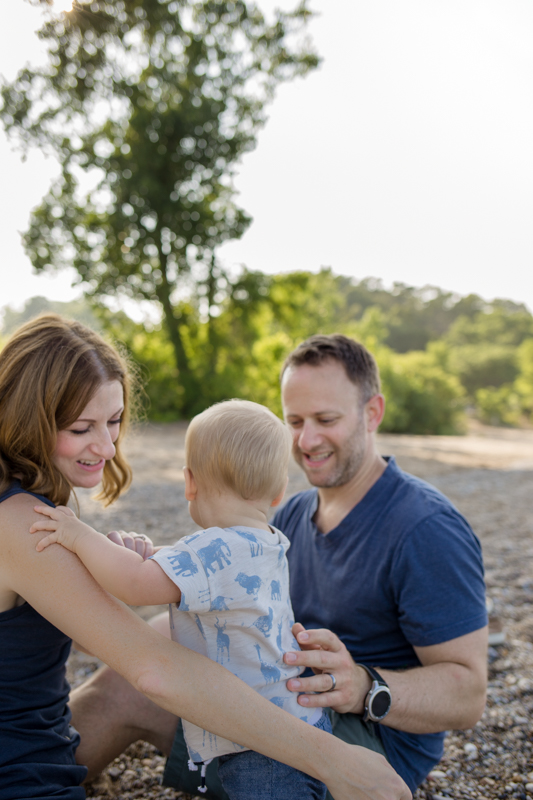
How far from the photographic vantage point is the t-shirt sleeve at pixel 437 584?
79.0 inches

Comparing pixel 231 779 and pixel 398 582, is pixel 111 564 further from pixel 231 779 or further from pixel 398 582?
pixel 398 582

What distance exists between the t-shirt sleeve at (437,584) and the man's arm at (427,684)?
2.2 inches

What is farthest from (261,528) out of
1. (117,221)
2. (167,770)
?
(117,221)

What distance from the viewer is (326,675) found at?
185 centimetres

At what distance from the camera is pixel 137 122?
16516mm

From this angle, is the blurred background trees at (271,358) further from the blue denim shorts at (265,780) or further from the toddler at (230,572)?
the blue denim shorts at (265,780)

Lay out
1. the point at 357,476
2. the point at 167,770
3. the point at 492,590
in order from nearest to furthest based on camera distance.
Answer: the point at 167,770
the point at 357,476
the point at 492,590

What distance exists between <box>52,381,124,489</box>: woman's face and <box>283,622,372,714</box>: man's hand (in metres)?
0.86

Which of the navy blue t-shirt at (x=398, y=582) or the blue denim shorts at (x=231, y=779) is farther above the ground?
the navy blue t-shirt at (x=398, y=582)

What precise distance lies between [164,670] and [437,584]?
99 cm

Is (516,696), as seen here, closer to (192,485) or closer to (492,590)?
(492,590)

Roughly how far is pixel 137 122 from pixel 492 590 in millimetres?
16029

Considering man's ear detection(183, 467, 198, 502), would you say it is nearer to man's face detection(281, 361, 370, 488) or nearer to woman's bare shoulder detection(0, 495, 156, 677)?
woman's bare shoulder detection(0, 495, 156, 677)

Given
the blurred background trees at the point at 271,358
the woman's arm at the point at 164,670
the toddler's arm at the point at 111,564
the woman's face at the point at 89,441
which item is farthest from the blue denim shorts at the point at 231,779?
the blurred background trees at the point at 271,358
